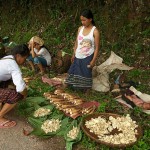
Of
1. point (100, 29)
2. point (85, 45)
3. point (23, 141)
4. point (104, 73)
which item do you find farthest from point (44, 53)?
point (23, 141)

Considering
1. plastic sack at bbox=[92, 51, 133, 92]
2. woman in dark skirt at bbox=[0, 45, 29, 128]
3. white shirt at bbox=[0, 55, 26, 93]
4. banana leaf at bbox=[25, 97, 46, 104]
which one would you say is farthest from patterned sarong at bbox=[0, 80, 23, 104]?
plastic sack at bbox=[92, 51, 133, 92]

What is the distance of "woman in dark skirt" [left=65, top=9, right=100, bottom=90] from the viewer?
5.58 metres

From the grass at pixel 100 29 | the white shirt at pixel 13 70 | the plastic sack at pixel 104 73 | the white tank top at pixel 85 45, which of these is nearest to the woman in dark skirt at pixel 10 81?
the white shirt at pixel 13 70

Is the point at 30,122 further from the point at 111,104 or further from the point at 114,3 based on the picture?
the point at 114,3

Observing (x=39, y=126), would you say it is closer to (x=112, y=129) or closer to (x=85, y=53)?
(x=112, y=129)

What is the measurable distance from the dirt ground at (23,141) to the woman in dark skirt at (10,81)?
192 millimetres

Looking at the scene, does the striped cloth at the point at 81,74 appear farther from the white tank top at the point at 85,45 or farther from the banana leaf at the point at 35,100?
the banana leaf at the point at 35,100

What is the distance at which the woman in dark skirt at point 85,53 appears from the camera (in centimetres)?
558

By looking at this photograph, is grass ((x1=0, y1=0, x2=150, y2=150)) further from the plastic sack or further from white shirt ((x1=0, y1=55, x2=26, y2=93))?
white shirt ((x1=0, y1=55, x2=26, y2=93))

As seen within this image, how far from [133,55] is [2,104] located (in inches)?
158

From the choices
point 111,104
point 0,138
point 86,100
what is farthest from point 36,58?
point 0,138

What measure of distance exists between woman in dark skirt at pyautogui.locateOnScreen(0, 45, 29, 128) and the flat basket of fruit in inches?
46.3

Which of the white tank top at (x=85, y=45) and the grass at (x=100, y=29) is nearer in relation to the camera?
the white tank top at (x=85, y=45)

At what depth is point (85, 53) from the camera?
5.73m
